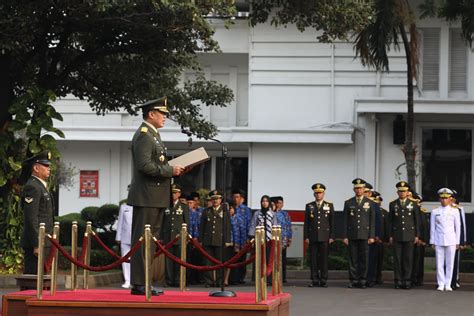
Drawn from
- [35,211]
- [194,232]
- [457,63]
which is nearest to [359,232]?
[194,232]

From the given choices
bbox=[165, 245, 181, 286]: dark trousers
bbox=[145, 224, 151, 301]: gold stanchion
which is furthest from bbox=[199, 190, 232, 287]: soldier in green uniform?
bbox=[145, 224, 151, 301]: gold stanchion

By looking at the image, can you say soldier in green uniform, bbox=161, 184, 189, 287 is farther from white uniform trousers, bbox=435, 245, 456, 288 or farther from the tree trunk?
the tree trunk

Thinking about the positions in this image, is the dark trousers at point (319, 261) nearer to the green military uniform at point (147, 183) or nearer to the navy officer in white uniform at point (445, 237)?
the navy officer in white uniform at point (445, 237)

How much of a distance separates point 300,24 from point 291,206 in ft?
42.0

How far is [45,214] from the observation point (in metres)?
15.9

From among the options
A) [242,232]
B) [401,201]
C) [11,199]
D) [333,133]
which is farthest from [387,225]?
[333,133]

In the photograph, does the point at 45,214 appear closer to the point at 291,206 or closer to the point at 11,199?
the point at 11,199

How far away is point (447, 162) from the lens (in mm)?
36156

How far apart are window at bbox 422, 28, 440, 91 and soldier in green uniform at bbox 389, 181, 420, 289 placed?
11.4 m

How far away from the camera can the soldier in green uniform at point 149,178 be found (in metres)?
14.0

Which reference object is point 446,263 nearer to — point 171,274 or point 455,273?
point 455,273

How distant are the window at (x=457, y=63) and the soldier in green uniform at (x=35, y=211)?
21687mm

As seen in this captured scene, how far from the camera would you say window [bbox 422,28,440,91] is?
118 feet

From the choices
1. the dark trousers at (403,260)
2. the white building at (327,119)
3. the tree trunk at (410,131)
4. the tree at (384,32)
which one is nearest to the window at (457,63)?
the white building at (327,119)
